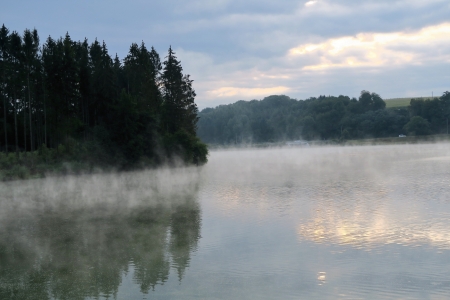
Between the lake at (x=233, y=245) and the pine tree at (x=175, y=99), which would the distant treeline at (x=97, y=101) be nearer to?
the pine tree at (x=175, y=99)

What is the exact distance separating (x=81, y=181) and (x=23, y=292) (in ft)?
96.2

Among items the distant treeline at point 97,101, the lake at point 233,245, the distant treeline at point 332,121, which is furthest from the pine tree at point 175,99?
the distant treeline at point 332,121

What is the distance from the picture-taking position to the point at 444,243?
14016 millimetres

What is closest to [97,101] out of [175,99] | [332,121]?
[175,99]

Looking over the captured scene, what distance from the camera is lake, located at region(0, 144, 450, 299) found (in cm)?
1090

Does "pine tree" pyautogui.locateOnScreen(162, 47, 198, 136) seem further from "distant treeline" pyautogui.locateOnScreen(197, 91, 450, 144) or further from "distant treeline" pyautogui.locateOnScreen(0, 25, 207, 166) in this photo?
"distant treeline" pyautogui.locateOnScreen(197, 91, 450, 144)

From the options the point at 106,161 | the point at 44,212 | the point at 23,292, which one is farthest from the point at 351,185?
the point at 106,161

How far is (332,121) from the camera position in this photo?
167750 millimetres

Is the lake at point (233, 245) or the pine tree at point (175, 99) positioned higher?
the pine tree at point (175, 99)

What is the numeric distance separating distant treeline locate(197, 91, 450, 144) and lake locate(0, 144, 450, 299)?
427 ft

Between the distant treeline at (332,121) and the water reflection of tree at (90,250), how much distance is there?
135641mm

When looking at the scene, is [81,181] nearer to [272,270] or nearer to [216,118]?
[272,270]

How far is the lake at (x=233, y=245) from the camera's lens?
Answer: 35.8ft

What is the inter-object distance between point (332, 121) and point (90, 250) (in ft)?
519
